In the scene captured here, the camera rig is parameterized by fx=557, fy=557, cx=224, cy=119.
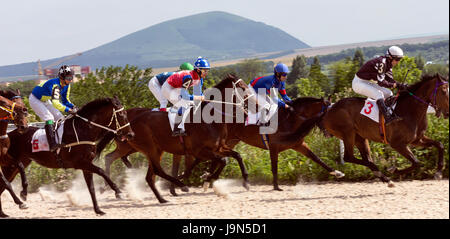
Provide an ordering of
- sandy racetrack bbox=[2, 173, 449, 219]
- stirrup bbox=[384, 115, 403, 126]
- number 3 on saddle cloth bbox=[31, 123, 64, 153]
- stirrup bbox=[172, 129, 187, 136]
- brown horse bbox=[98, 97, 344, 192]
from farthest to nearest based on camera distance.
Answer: brown horse bbox=[98, 97, 344, 192]
stirrup bbox=[384, 115, 403, 126]
stirrup bbox=[172, 129, 187, 136]
number 3 on saddle cloth bbox=[31, 123, 64, 153]
sandy racetrack bbox=[2, 173, 449, 219]

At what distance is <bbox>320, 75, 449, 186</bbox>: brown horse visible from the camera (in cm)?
818

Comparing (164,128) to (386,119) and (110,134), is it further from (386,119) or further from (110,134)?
(386,119)

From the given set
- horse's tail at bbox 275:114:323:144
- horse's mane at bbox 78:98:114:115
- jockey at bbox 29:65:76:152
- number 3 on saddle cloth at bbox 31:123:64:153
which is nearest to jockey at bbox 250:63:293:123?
horse's tail at bbox 275:114:323:144

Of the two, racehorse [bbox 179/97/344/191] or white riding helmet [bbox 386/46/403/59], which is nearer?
white riding helmet [bbox 386/46/403/59]

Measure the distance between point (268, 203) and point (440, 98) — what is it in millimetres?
2997

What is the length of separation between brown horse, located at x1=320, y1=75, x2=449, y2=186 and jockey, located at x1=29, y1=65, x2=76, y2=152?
13.4 ft

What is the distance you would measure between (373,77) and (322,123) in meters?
1.12

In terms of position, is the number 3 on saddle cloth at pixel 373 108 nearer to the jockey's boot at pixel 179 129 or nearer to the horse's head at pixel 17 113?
the jockey's boot at pixel 179 129

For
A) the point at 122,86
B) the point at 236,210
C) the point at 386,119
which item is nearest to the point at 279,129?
the point at 386,119

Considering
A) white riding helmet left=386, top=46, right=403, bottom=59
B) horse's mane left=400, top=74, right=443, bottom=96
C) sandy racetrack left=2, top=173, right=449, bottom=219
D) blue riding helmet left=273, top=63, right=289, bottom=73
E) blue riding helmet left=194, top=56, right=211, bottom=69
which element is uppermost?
blue riding helmet left=194, top=56, right=211, bottom=69

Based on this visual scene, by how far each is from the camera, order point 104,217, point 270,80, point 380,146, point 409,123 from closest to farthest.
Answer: point 104,217
point 409,123
point 270,80
point 380,146

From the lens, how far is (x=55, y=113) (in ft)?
25.2

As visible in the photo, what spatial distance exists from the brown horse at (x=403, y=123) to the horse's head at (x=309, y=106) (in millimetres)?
324

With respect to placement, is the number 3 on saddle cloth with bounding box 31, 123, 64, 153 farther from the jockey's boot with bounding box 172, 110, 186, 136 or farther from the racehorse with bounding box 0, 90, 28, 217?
the jockey's boot with bounding box 172, 110, 186, 136
